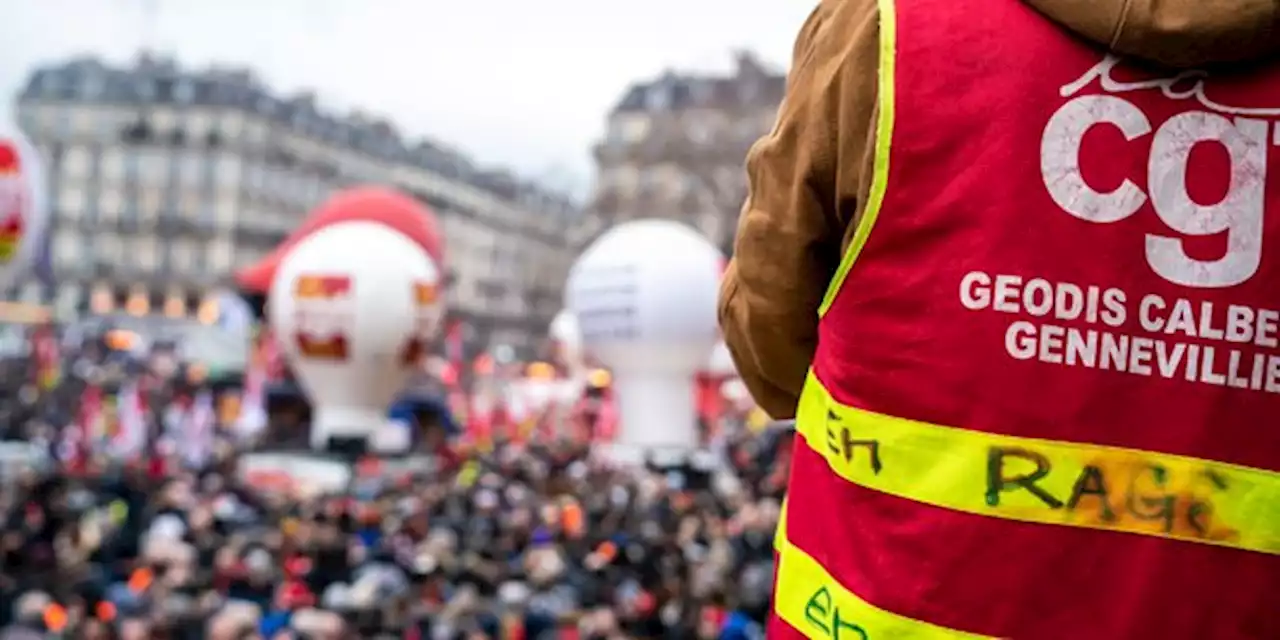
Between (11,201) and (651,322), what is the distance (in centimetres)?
509

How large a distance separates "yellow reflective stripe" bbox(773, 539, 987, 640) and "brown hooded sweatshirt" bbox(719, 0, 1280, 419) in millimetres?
240

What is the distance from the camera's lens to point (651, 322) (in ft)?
38.2

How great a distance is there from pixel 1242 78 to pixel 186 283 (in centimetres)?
4756

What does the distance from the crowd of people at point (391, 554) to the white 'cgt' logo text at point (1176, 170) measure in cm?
358

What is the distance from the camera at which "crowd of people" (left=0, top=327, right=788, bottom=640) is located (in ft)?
17.6

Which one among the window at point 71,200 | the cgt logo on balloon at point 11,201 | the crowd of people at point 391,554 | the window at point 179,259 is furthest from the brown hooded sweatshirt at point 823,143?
the window at point 71,200

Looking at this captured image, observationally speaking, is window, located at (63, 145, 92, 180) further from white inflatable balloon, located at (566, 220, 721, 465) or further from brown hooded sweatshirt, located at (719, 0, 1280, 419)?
brown hooded sweatshirt, located at (719, 0, 1280, 419)

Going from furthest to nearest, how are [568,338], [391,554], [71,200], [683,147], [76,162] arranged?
[76,162], [71,200], [683,147], [568,338], [391,554]

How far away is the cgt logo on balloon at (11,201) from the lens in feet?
27.9

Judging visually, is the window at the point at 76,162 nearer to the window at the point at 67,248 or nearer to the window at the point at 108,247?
the window at the point at 67,248

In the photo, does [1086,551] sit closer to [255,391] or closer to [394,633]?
[394,633]

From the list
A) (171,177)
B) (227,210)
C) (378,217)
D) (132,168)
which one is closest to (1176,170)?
(378,217)

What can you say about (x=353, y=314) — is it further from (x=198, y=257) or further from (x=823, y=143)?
(x=198, y=257)

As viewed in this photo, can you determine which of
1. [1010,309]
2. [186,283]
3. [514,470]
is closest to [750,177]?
[1010,309]
